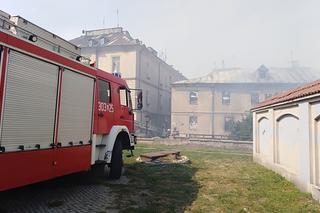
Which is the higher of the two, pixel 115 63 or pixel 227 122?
pixel 115 63

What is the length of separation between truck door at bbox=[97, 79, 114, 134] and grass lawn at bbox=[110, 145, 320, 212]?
1649 mm

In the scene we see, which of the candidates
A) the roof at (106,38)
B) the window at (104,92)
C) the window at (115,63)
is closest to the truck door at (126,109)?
the window at (104,92)

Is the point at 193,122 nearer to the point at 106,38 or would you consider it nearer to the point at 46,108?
the point at 106,38

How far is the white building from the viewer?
8.13m

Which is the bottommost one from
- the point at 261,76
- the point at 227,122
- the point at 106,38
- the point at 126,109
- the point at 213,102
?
the point at 126,109

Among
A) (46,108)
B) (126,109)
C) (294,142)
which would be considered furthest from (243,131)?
(46,108)

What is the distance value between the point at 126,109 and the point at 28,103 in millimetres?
4620

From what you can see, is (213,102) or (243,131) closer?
(243,131)

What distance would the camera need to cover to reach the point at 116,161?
877 cm

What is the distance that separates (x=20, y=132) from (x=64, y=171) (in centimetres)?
156

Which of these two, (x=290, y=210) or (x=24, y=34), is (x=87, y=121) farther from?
(x=290, y=210)

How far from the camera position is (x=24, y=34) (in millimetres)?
5312

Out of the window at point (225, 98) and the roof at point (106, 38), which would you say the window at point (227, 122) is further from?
the roof at point (106, 38)

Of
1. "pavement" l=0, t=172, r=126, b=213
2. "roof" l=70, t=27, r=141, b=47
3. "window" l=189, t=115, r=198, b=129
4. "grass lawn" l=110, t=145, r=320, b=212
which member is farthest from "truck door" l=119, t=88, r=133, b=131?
"window" l=189, t=115, r=198, b=129
